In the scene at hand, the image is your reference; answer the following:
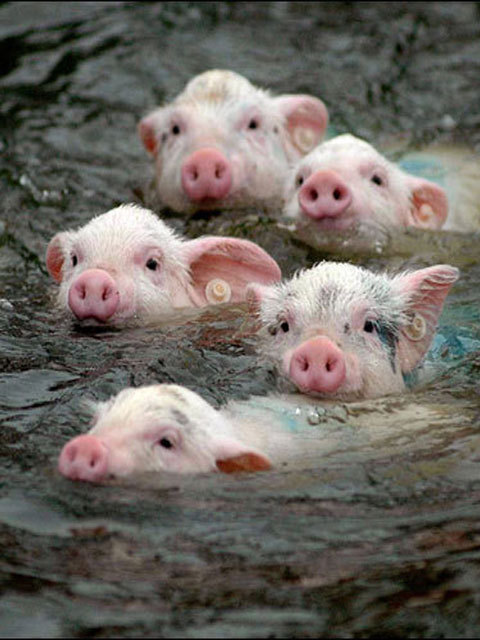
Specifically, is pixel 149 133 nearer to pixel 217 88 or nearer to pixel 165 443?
pixel 217 88

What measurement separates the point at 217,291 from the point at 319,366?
2.08 meters

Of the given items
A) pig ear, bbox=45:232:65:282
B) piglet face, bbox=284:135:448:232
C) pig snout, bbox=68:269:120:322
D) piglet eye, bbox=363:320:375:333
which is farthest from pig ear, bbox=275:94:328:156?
piglet eye, bbox=363:320:375:333

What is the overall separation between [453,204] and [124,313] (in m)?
3.47

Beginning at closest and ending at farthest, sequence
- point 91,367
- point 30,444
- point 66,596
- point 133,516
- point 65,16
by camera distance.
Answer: point 66,596, point 133,516, point 30,444, point 91,367, point 65,16

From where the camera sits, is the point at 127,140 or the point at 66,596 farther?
the point at 127,140

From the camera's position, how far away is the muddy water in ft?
17.7

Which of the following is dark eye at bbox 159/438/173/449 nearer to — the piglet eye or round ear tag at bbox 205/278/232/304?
the piglet eye

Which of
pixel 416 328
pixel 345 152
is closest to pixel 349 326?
pixel 416 328

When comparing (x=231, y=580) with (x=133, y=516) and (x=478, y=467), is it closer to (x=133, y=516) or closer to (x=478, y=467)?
(x=133, y=516)

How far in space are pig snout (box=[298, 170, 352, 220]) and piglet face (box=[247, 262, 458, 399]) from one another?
1682mm

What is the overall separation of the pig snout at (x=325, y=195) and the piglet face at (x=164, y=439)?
3.36 meters

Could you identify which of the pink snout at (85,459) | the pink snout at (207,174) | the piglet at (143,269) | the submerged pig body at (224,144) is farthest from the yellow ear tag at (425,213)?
the pink snout at (85,459)

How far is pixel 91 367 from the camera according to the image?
25.7ft

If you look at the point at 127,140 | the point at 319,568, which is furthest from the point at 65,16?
the point at 319,568
